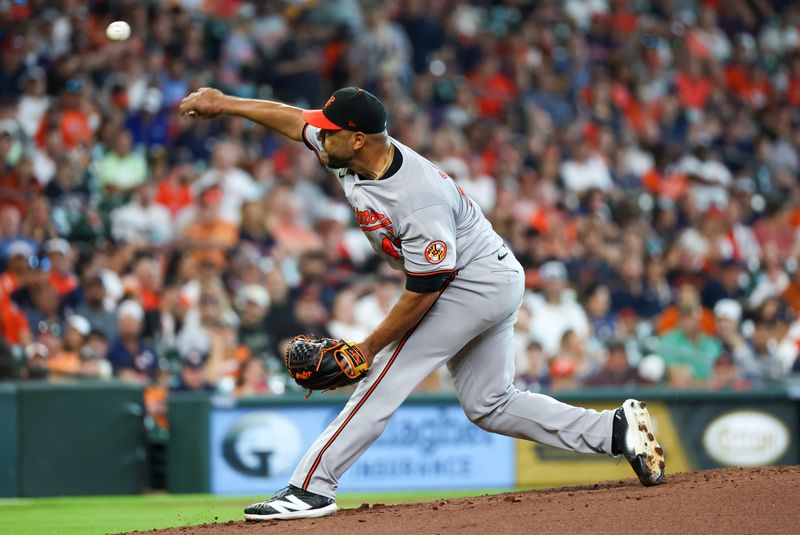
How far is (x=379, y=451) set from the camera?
10289mm

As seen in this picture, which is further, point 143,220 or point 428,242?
point 143,220

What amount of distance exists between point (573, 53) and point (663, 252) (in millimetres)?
4120

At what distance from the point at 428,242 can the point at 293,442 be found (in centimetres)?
536

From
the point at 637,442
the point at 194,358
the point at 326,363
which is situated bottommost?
the point at 637,442

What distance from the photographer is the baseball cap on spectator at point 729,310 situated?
12156 mm

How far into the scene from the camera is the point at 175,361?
10555 mm

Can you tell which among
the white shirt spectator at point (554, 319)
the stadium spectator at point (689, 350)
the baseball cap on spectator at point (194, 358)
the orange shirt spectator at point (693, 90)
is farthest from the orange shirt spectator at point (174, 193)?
the orange shirt spectator at point (693, 90)

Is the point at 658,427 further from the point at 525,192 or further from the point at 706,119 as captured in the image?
the point at 706,119

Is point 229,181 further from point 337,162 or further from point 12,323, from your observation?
point 337,162

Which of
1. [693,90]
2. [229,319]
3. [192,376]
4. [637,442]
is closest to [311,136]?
[637,442]

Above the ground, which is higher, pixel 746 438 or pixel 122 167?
pixel 122 167

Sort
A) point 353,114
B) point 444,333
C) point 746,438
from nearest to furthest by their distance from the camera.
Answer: point 353,114, point 444,333, point 746,438

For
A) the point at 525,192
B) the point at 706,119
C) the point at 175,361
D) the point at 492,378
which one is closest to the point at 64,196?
the point at 175,361

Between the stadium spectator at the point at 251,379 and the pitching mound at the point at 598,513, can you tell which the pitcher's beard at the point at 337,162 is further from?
the stadium spectator at the point at 251,379
